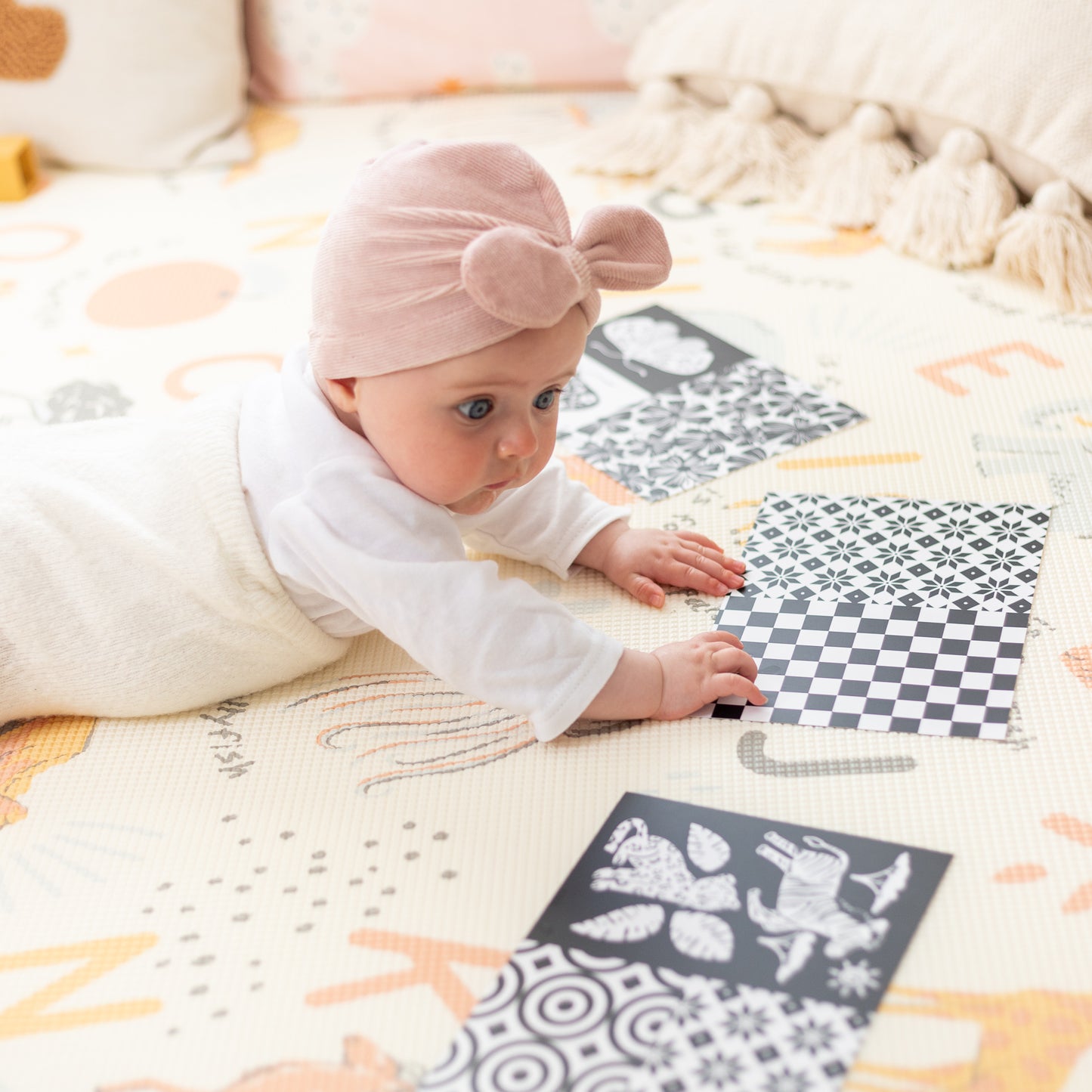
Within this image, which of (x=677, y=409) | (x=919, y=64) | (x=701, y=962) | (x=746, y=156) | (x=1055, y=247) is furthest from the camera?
(x=746, y=156)

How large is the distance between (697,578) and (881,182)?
0.72 meters

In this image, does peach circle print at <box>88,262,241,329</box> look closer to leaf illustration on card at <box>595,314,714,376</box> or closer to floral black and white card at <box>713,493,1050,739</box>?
leaf illustration on card at <box>595,314,714,376</box>

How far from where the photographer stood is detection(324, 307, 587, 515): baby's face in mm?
762

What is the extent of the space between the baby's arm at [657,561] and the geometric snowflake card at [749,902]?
23 centimetres

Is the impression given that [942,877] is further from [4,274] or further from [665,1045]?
[4,274]

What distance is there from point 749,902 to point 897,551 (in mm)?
367

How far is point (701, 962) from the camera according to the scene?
0.66 metres

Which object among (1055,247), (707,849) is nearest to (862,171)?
(1055,247)

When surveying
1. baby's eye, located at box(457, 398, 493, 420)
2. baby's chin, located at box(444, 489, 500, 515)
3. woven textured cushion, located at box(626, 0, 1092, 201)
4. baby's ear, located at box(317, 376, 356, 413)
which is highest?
woven textured cushion, located at box(626, 0, 1092, 201)

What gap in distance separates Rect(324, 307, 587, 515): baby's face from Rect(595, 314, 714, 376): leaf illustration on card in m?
0.43

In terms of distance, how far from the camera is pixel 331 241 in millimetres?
775

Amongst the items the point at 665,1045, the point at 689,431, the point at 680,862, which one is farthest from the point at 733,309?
the point at 665,1045

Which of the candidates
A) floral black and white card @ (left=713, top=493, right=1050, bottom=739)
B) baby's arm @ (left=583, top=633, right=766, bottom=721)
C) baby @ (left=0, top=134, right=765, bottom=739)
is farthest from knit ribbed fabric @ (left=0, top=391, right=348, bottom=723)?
floral black and white card @ (left=713, top=493, right=1050, bottom=739)

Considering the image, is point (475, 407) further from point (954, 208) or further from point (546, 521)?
point (954, 208)
